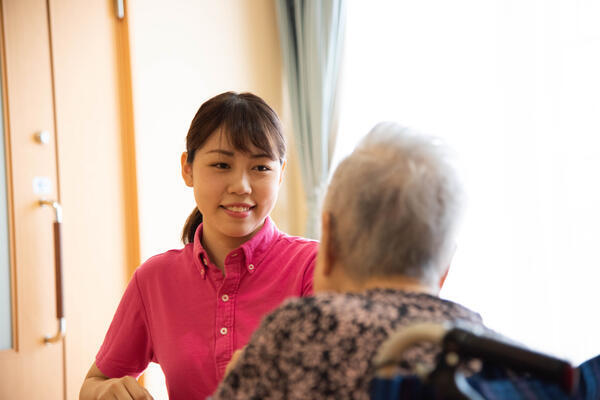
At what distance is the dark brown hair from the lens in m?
1.37

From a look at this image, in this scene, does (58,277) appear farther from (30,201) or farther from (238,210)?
(238,210)

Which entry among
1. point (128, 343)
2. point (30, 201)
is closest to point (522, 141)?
point (128, 343)

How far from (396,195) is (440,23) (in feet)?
6.93

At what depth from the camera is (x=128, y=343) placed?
55.5 inches

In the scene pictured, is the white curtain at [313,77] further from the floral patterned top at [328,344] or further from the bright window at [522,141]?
the floral patterned top at [328,344]

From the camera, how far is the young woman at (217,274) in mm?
1323

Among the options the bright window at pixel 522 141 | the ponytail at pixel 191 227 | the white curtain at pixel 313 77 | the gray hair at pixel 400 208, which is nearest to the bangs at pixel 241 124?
the ponytail at pixel 191 227

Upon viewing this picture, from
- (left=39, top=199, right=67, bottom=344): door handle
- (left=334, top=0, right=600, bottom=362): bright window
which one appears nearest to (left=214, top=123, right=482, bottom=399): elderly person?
(left=334, top=0, right=600, bottom=362): bright window

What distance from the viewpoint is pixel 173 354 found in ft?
4.36

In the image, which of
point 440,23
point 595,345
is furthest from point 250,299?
point 440,23

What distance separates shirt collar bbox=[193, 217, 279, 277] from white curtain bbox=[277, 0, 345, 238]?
1798mm

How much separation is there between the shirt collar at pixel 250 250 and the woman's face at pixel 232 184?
33 millimetres

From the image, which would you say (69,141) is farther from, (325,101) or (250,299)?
(250,299)

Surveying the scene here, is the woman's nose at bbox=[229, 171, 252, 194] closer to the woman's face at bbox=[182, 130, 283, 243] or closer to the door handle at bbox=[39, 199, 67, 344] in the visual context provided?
the woman's face at bbox=[182, 130, 283, 243]
